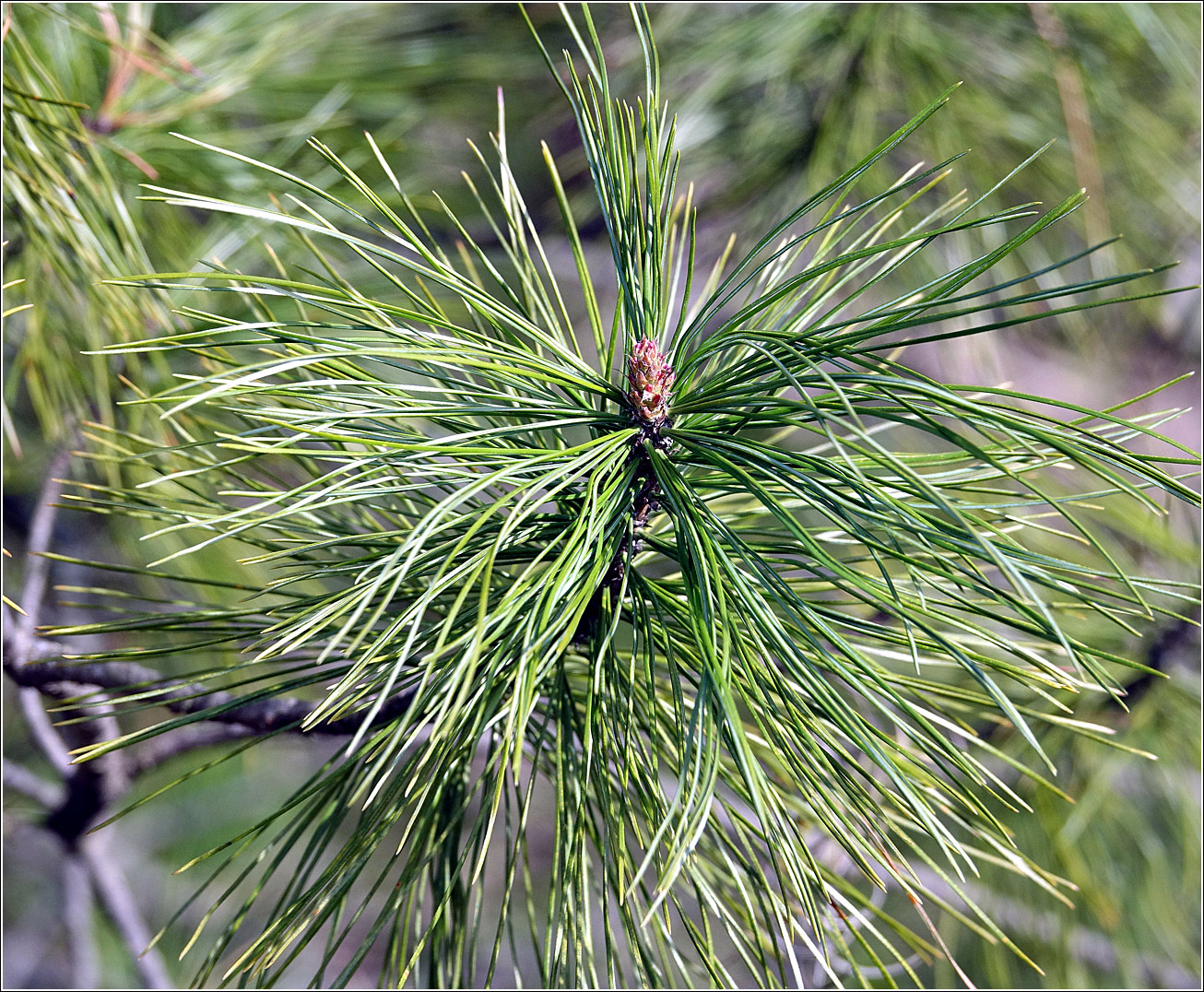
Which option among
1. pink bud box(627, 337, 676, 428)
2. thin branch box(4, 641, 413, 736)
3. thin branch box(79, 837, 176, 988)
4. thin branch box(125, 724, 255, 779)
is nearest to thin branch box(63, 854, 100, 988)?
thin branch box(79, 837, 176, 988)

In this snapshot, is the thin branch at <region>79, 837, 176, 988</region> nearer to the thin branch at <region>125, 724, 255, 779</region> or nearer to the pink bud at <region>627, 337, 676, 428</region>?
the thin branch at <region>125, 724, 255, 779</region>

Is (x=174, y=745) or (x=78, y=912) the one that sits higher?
(x=174, y=745)

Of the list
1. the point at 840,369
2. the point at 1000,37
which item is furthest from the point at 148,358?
the point at 1000,37

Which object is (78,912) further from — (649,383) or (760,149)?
(760,149)

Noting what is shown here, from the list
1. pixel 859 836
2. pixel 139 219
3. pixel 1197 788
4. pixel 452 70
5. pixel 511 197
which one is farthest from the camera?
pixel 452 70

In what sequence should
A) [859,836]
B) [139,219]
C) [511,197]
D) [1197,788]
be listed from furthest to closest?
[1197,788]
[139,219]
[511,197]
[859,836]

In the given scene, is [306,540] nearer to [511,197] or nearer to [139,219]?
[511,197]

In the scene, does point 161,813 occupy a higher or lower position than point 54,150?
lower

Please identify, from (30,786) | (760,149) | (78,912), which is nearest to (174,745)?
(30,786)

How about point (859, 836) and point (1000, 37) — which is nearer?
point (859, 836)
